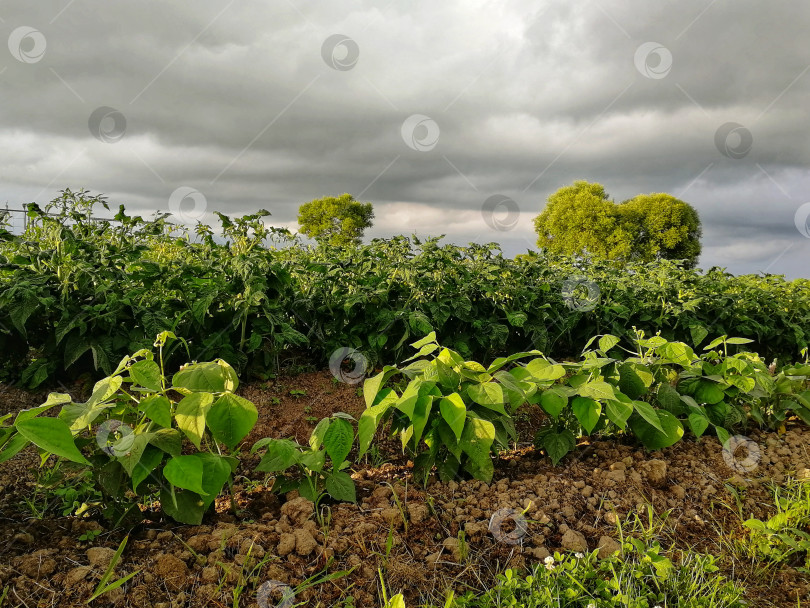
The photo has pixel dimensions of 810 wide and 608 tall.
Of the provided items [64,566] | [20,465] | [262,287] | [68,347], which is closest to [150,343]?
[68,347]

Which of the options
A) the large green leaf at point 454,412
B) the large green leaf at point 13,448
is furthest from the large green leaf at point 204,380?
the large green leaf at point 454,412

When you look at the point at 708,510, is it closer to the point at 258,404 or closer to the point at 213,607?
the point at 213,607

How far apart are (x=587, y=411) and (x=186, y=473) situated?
5.31 ft

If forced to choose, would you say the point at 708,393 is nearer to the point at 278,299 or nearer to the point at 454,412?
the point at 454,412

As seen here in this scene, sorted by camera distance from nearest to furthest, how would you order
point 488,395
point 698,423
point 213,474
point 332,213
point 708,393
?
point 213,474 → point 488,395 → point 698,423 → point 708,393 → point 332,213

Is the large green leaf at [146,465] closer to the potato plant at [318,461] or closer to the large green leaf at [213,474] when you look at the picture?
the large green leaf at [213,474]

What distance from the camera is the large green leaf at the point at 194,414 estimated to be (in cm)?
177

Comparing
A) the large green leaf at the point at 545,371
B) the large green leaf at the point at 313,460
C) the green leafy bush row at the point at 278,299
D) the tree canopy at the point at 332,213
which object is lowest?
the large green leaf at the point at 313,460

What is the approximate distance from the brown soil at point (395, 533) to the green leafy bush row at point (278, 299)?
94cm

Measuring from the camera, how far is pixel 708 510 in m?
2.34

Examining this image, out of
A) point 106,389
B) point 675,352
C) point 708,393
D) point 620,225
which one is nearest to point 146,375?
point 106,389

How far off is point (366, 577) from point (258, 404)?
186 cm

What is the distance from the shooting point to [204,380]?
6.41 feet

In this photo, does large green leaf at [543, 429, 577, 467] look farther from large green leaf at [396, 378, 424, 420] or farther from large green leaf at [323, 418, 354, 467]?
large green leaf at [323, 418, 354, 467]
